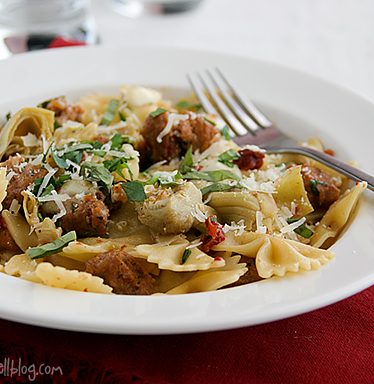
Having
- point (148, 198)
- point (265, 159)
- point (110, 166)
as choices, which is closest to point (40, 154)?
point (110, 166)

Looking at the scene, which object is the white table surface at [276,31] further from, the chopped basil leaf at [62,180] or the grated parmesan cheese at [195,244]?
the grated parmesan cheese at [195,244]

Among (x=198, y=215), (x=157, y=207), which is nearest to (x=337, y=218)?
(x=198, y=215)

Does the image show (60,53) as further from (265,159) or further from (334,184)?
(334,184)

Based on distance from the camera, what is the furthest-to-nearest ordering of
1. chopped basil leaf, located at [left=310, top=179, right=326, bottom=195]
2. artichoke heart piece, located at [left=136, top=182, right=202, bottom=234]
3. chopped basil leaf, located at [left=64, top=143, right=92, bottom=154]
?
chopped basil leaf, located at [left=310, top=179, right=326, bottom=195], chopped basil leaf, located at [left=64, top=143, right=92, bottom=154], artichoke heart piece, located at [left=136, top=182, right=202, bottom=234]

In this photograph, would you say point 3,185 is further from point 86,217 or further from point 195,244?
point 195,244

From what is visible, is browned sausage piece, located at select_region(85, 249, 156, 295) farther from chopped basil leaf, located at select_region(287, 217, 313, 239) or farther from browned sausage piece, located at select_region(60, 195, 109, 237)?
chopped basil leaf, located at select_region(287, 217, 313, 239)

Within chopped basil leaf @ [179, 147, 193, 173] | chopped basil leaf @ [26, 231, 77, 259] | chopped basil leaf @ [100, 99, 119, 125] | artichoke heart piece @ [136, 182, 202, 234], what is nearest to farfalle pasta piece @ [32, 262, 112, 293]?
chopped basil leaf @ [26, 231, 77, 259]
